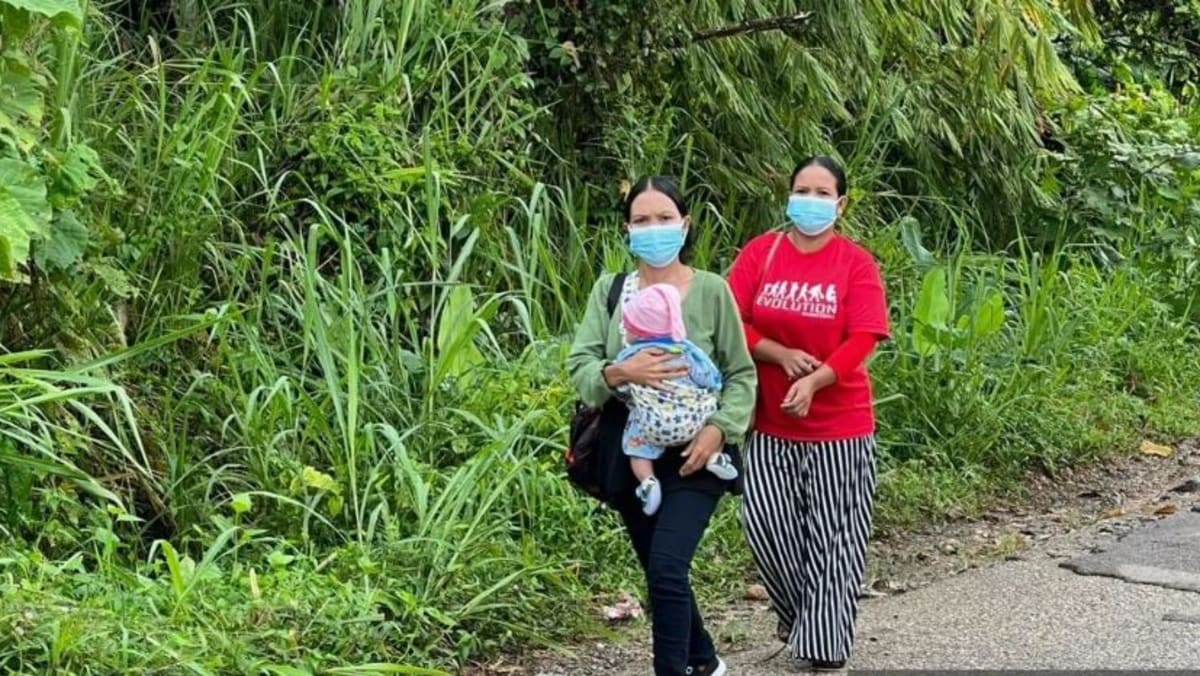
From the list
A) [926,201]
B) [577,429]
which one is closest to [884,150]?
[926,201]

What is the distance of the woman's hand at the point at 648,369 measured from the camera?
4598 millimetres

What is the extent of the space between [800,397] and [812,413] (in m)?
0.17

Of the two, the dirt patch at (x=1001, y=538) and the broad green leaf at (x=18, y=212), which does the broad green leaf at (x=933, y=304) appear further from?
the broad green leaf at (x=18, y=212)

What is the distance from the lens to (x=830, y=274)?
5.20 m

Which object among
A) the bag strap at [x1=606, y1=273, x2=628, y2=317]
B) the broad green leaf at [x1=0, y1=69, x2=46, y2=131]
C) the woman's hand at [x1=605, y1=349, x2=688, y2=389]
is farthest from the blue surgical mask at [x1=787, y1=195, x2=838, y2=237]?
the broad green leaf at [x1=0, y1=69, x2=46, y2=131]

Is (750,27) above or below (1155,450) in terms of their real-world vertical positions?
above

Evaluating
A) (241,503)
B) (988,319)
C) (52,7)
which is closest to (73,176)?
(52,7)

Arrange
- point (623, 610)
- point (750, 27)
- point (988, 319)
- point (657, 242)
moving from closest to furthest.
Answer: point (657, 242), point (623, 610), point (988, 319), point (750, 27)

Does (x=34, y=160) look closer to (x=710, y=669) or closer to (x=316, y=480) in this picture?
(x=316, y=480)

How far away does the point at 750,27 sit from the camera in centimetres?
868

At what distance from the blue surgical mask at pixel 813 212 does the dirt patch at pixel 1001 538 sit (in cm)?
148

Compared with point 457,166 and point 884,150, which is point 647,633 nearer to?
point 457,166

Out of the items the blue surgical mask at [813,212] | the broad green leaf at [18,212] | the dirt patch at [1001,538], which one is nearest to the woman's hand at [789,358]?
the blue surgical mask at [813,212]

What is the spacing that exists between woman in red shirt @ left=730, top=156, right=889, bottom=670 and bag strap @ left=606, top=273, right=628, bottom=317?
57cm
